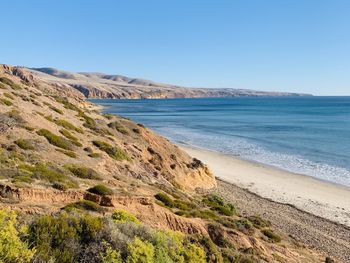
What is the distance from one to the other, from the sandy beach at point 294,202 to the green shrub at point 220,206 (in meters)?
2.32

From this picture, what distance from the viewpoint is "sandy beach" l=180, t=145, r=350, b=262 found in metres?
22.4

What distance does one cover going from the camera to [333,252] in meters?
20.2

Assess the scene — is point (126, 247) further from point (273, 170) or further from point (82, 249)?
point (273, 170)

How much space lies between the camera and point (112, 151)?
2680cm

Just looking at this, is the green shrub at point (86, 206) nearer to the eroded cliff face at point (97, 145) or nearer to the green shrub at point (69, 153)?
the eroded cliff face at point (97, 145)

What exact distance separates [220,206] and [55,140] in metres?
11.2

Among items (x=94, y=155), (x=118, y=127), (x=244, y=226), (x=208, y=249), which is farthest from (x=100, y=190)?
(x=118, y=127)

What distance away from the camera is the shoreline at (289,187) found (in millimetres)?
29072

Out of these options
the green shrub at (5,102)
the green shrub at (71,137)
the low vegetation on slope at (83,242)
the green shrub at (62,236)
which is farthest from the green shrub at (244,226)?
the green shrub at (5,102)

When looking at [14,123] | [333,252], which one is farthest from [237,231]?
[14,123]

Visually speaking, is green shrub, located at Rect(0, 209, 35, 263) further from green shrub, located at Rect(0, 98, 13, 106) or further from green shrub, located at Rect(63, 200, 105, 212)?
green shrub, located at Rect(0, 98, 13, 106)

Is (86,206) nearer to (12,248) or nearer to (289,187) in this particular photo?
(12,248)

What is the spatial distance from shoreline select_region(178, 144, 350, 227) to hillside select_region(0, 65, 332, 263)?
5.25 metres

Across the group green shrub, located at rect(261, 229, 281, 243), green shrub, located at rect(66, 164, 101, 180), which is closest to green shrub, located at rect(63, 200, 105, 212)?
green shrub, located at rect(66, 164, 101, 180)
